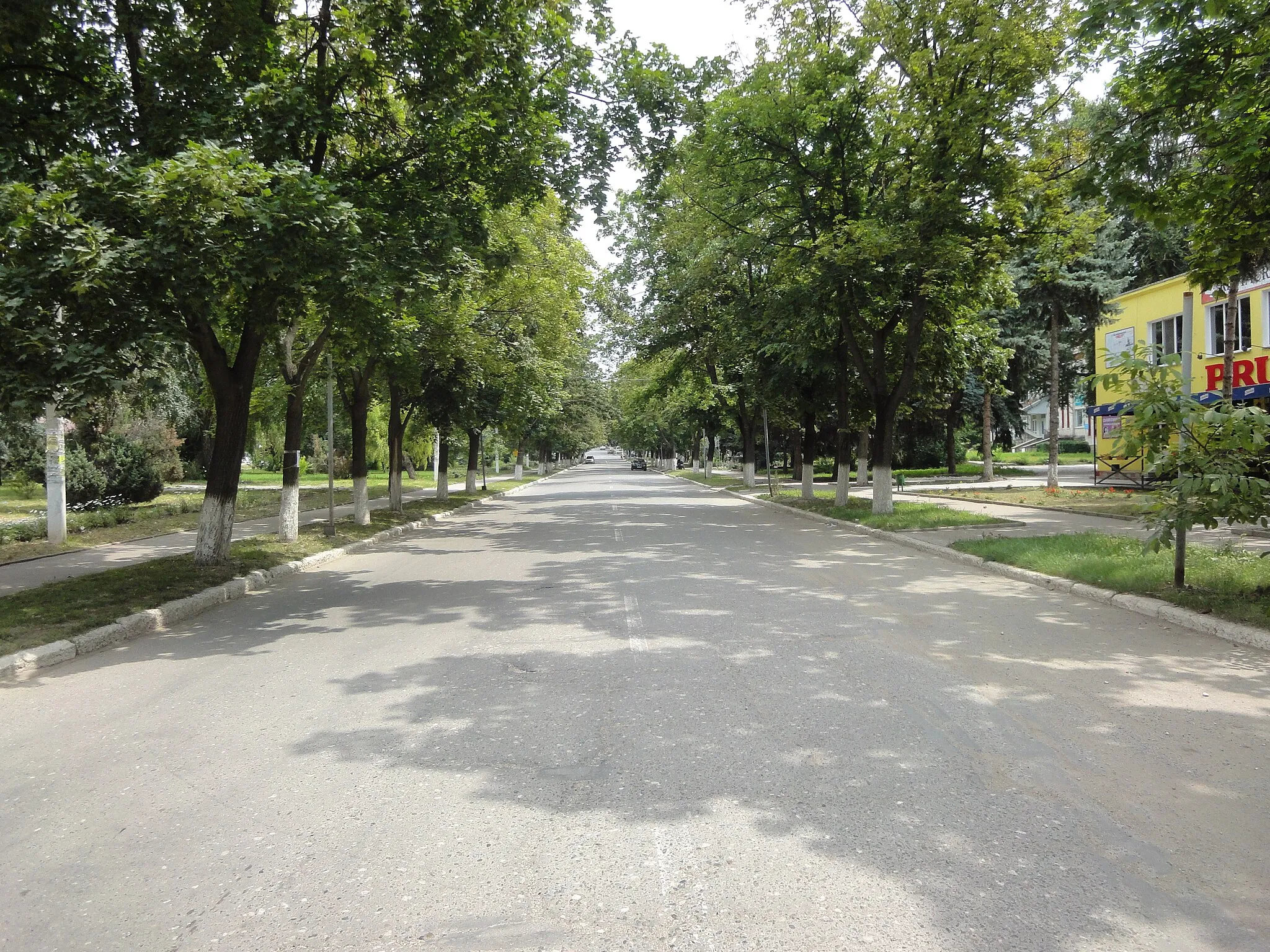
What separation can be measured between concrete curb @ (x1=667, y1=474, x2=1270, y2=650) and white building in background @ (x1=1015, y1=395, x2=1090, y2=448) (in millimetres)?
55250

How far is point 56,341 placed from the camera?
26.5 feet

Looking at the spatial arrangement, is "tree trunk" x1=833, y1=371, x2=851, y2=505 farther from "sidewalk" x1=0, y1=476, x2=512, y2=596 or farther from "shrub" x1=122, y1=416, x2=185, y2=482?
"shrub" x1=122, y1=416, x2=185, y2=482

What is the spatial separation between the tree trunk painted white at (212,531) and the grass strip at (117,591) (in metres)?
0.16

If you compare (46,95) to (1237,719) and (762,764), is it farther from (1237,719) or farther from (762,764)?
(1237,719)

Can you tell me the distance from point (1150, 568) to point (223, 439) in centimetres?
1208

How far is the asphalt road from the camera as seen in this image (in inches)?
122

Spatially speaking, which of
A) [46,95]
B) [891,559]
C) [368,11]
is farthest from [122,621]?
[891,559]

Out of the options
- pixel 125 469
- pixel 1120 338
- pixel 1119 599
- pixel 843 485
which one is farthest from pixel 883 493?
pixel 125 469

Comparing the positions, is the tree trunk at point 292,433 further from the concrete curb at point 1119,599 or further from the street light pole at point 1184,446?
the street light pole at point 1184,446

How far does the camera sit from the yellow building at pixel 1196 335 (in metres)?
23.3

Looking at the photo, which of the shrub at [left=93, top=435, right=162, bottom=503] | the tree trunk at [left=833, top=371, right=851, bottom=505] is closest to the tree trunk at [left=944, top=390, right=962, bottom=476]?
the tree trunk at [left=833, top=371, right=851, bottom=505]

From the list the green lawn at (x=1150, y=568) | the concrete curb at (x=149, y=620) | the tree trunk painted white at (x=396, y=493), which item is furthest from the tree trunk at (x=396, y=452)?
the green lawn at (x=1150, y=568)

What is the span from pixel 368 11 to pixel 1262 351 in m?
24.6

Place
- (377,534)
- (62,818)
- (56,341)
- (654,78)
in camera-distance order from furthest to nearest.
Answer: (377,534)
(654,78)
(56,341)
(62,818)
